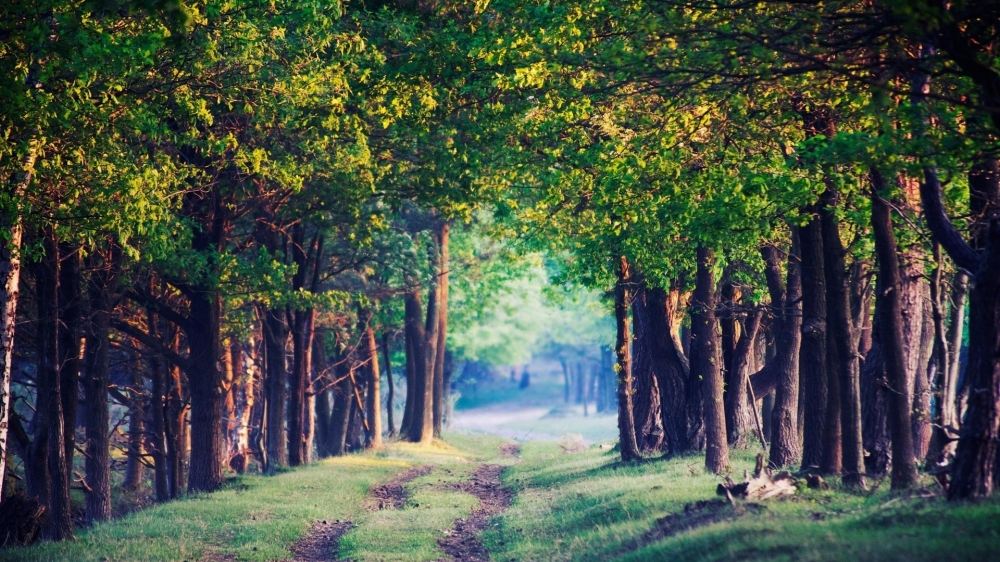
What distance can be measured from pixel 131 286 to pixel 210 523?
24.0 ft

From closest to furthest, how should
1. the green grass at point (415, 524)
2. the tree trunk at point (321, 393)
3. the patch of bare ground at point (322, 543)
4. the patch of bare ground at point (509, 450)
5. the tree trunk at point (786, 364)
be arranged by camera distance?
the green grass at point (415, 524) < the patch of bare ground at point (322, 543) < the tree trunk at point (786, 364) < the tree trunk at point (321, 393) < the patch of bare ground at point (509, 450)

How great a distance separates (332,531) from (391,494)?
20.5 feet

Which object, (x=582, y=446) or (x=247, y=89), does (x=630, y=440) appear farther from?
(x=582, y=446)

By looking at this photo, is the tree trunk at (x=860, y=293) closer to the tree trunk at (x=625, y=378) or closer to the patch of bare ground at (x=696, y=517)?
the patch of bare ground at (x=696, y=517)

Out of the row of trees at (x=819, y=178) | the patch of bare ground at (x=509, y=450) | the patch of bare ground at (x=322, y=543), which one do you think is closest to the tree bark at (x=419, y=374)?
the patch of bare ground at (x=509, y=450)

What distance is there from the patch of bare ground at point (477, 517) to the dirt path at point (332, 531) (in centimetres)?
173

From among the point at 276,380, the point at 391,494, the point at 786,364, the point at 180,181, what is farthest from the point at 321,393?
the point at 180,181

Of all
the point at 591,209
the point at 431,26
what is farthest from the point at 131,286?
the point at 591,209

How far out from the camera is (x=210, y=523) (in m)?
16.5

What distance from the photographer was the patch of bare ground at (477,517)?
1447 centimetres

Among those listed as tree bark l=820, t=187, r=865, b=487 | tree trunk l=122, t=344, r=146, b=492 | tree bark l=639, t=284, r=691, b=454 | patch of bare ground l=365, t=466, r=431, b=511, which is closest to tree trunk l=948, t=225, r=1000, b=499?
tree bark l=820, t=187, r=865, b=487

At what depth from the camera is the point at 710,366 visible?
2016cm

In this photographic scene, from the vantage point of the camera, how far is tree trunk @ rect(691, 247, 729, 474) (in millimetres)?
19562

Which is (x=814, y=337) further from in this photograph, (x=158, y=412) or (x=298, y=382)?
(x=158, y=412)
